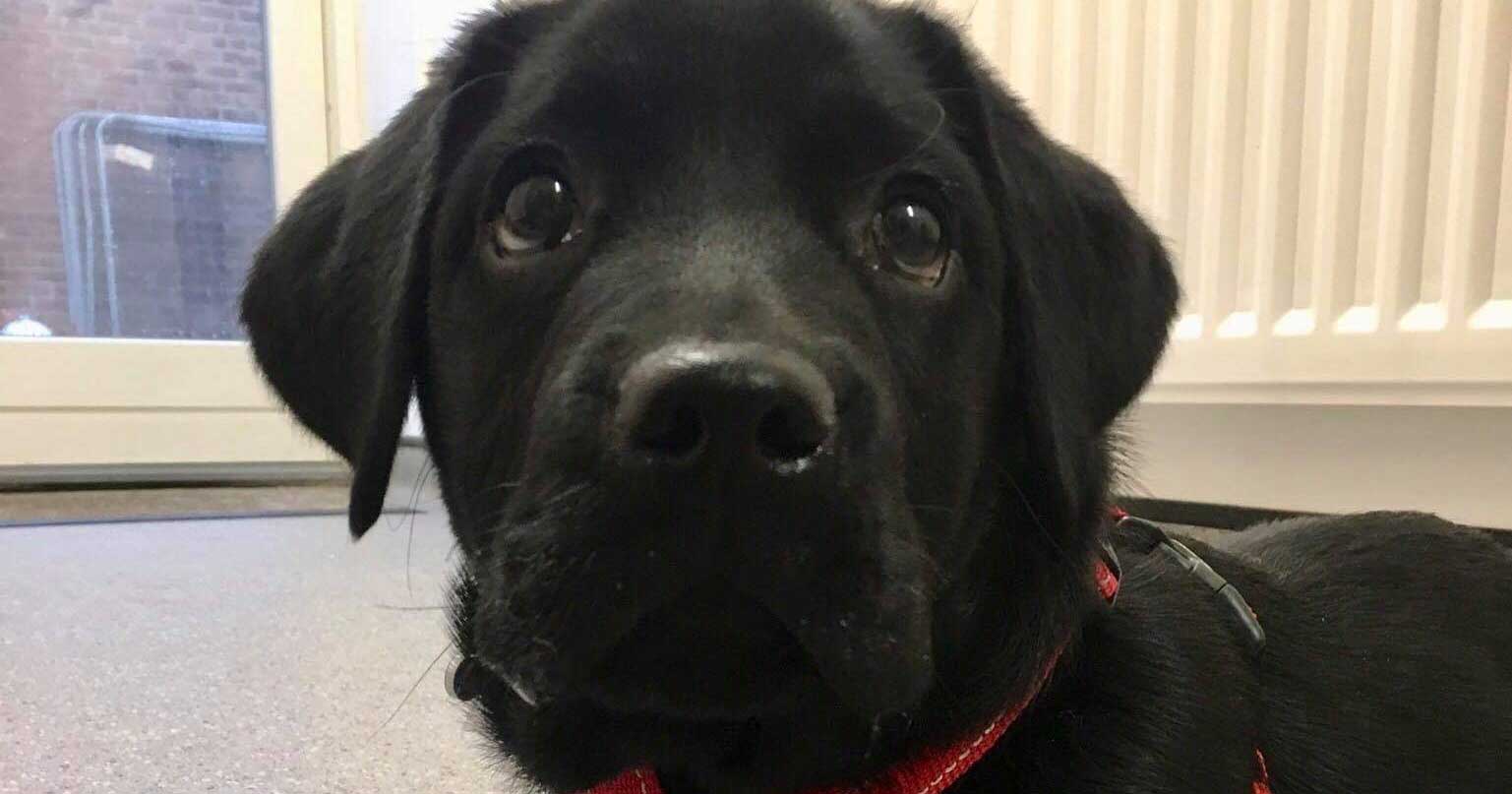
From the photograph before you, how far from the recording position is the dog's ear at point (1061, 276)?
38.0 inches

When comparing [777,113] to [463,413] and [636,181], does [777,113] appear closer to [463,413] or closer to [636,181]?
[636,181]

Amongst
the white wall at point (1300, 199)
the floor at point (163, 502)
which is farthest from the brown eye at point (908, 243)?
the floor at point (163, 502)

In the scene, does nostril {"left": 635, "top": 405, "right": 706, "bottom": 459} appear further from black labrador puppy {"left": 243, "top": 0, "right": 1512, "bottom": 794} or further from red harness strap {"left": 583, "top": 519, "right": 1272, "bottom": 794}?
red harness strap {"left": 583, "top": 519, "right": 1272, "bottom": 794}

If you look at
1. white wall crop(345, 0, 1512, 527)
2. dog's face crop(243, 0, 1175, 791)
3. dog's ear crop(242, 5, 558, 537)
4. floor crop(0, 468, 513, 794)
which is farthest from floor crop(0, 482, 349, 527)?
dog's face crop(243, 0, 1175, 791)

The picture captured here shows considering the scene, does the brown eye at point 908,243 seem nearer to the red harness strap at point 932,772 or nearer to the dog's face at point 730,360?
the dog's face at point 730,360

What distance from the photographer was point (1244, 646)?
1.05 metres

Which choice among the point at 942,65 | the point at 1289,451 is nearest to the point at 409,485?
the point at 1289,451

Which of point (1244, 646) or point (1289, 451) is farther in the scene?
point (1289, 451)

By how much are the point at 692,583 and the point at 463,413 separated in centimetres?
34

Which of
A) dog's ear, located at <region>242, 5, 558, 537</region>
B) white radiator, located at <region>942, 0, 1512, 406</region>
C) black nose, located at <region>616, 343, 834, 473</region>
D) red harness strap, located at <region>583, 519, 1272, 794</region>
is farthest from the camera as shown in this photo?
white radiator, located at <region>942, 0, 1512, 406</region>

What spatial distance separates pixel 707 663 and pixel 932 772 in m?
0.24

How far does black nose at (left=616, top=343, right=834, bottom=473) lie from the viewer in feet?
2.09

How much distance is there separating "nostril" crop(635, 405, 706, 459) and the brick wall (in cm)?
406

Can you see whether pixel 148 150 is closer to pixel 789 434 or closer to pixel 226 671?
pixel 226 671
